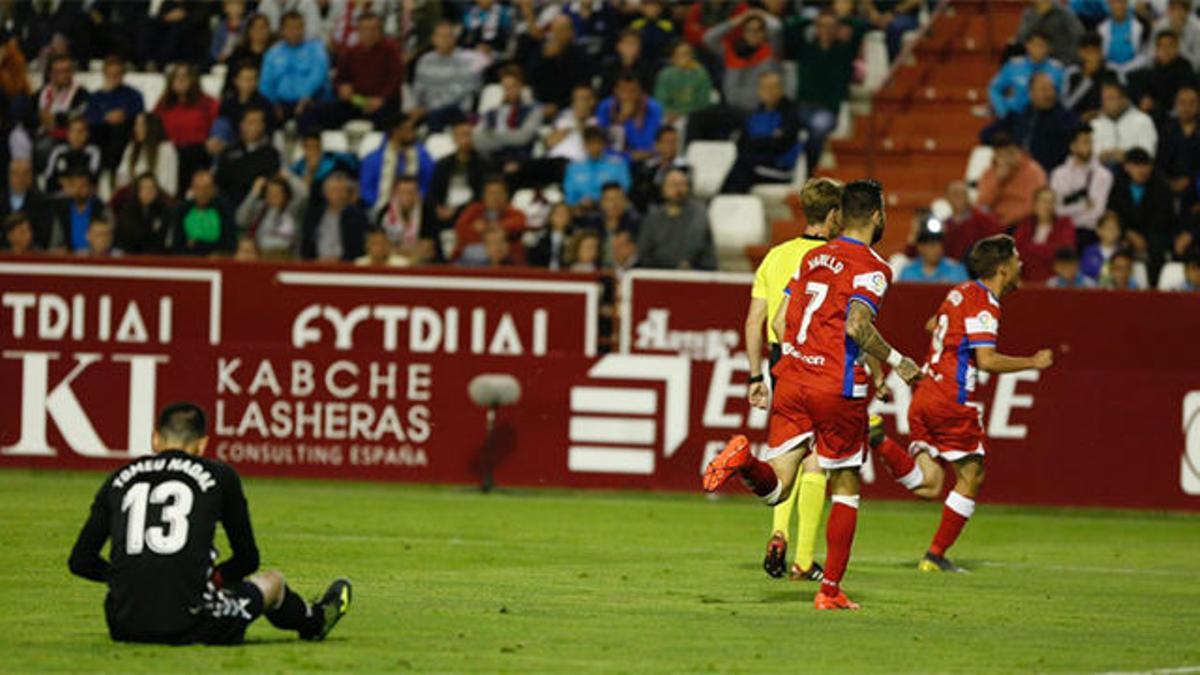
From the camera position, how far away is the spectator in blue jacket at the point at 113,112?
26750mm

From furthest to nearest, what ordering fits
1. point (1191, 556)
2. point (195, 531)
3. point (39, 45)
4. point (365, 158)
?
point (39, 45) → point (365, 158) → point (1191, 556) → point (195, 531)

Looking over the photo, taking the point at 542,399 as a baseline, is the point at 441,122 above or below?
above

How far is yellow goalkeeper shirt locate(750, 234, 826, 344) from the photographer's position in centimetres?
1422

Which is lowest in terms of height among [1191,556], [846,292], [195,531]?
[1191,556]

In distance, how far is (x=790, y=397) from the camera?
41.4 feet

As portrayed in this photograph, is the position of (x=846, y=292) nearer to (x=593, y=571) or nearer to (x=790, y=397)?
(x=790, y=397)

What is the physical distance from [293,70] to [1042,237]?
8.99m

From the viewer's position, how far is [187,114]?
26578 millimetres

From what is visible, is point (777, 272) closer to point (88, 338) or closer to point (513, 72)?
point (88, 338)


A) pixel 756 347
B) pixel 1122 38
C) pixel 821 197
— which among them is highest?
pixel 1122 38

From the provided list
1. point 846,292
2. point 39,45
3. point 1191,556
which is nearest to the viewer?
point 846,292

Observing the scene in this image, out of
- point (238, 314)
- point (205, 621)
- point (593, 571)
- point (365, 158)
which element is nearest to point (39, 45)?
point (365, 158)

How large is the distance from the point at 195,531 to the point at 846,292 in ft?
13.4

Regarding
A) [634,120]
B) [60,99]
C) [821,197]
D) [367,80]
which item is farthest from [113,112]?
[821,197]
